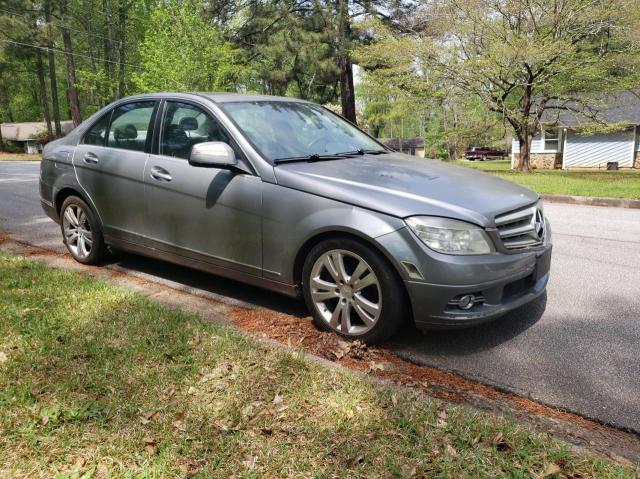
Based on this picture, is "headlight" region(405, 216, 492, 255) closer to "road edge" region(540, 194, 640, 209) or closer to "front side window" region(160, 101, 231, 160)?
"front side window" region(160, 101, 231, 160)

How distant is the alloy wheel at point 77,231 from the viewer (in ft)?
16.8

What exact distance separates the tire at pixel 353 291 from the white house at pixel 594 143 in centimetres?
2796

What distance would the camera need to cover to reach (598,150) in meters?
30.2

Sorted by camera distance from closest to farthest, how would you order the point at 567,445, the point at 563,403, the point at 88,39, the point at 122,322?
the point at 567,445
the point at 563,403
the point at 122,322
the point at 88,39

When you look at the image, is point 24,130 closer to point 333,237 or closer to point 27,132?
point 27,132

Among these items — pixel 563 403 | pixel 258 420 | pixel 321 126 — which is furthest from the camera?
pixel 321 126

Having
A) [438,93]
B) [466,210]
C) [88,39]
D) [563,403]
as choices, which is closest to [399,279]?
[466,210]

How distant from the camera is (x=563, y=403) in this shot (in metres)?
2.74

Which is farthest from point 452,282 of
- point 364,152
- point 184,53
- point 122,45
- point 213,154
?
point 122,45

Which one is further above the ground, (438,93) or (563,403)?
(438,93)

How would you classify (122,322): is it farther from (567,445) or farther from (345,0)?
(345,0)

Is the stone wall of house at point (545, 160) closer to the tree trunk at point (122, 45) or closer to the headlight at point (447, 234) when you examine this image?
the tree trunk at point (122, 45)

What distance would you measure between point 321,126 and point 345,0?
70.4 feet

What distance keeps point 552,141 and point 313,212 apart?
107 feet
